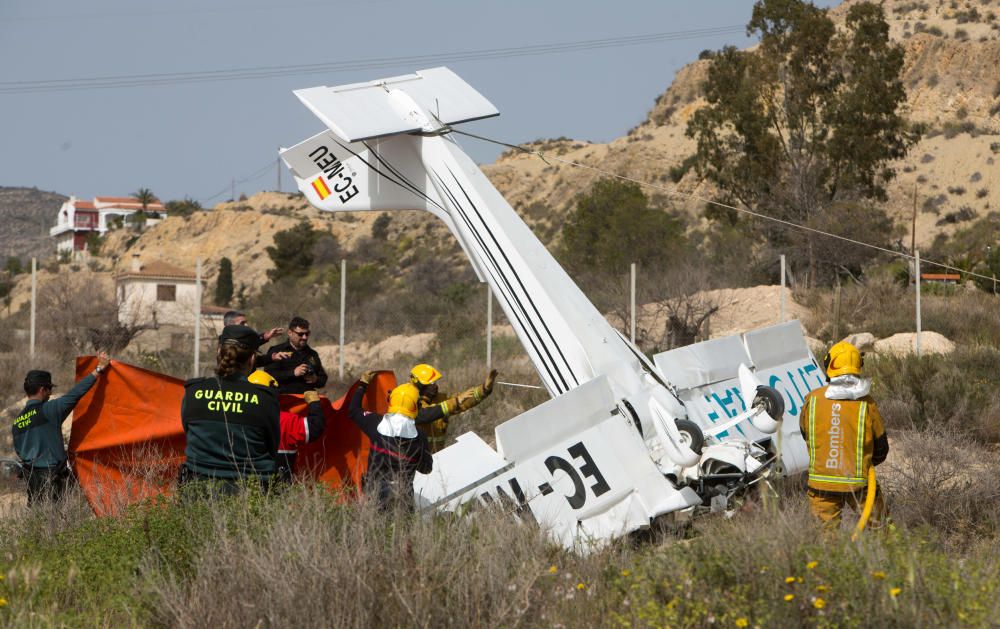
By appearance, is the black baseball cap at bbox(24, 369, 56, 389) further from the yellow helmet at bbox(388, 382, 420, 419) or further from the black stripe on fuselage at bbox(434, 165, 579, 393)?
the black stripe on fuselage at bbox(434, 165, 579, 393)

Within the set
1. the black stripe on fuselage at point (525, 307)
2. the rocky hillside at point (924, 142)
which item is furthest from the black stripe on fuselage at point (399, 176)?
the rocky hillside at point (924, 142)

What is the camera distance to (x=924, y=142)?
54.9 m

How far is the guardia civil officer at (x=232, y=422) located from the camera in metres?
6.91

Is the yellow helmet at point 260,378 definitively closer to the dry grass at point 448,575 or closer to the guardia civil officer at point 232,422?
the guardia civil officer at point 232,422

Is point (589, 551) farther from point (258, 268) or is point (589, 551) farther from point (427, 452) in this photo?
point (258, 268)

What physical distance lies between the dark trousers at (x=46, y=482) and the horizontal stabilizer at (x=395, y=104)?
3992mm

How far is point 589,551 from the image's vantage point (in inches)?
281

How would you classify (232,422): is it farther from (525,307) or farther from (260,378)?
(525,307)

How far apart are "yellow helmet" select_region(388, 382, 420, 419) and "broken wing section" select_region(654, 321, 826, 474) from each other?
2.46m

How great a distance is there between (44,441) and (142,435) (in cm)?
75

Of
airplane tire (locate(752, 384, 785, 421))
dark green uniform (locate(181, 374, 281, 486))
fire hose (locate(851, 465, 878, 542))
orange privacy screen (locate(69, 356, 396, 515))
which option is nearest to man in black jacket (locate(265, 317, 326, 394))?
orange privacy screen (locate(69, 356, 396, 515))

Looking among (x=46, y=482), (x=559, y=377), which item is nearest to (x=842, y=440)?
(x=559, y=377)

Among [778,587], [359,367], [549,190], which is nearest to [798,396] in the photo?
[778,587]

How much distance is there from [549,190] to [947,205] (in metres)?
23.5
